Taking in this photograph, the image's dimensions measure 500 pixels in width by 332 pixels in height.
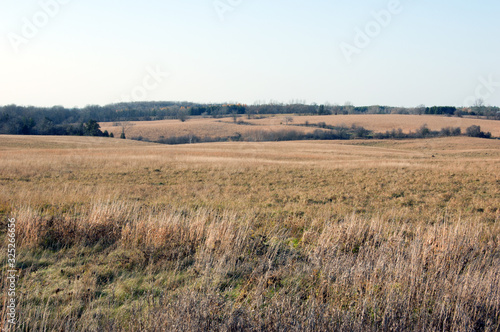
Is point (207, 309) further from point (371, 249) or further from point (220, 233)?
point (371, 249)

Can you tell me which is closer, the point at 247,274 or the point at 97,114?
the point at 247,274

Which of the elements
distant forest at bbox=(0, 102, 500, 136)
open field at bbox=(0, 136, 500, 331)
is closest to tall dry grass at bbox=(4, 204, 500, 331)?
open field at bbox=(0, 136, 500, 331)

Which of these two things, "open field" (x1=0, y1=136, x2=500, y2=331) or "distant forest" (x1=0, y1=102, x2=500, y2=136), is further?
"distant forest" (x1=0, y1=102, x2=500, y2=136)

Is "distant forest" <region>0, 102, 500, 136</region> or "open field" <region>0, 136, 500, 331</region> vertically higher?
"distant forest" <region>0, 102, 500, 136</region>

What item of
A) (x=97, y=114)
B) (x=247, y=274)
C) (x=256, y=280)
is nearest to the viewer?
(x=256, y=280)

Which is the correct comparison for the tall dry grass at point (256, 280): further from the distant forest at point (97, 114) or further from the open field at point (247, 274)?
the distant forest at point (97, 114)

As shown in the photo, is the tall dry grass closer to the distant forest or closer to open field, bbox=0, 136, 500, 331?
open field, bbox=0, 136, 500, 331

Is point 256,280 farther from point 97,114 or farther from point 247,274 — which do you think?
point 97,114

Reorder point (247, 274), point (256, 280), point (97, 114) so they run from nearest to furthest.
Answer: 1. point (256, 280)
2. point (247, 274)
3. point (97, 114)

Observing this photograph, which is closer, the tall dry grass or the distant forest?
the tall dry grass

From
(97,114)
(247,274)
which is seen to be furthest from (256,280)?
(97,114)

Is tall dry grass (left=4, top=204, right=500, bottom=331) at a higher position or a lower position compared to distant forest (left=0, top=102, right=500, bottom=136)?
lower

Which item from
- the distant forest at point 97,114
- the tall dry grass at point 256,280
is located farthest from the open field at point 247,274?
the distant forest at point 97,114

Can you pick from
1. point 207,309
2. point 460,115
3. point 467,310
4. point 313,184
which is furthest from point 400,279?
point 460,115
